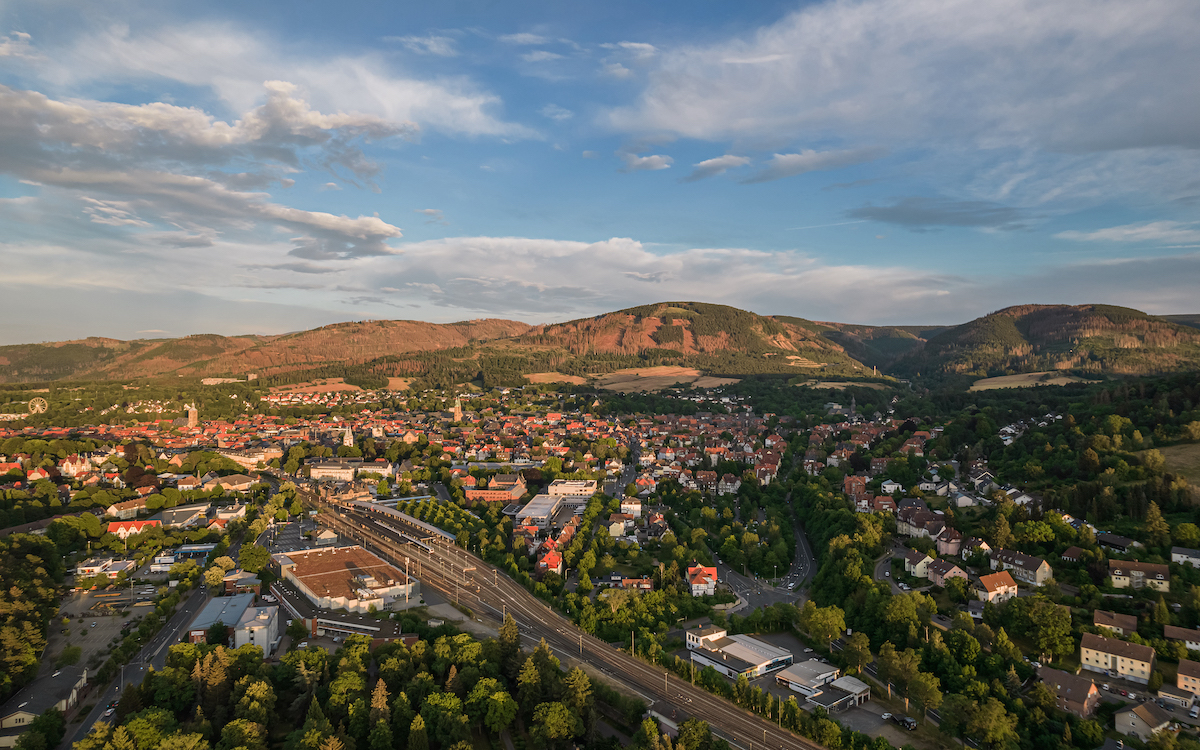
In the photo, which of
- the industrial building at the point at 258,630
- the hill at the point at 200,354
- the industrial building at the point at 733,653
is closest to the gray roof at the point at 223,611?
the industrial building at the point at 258,630

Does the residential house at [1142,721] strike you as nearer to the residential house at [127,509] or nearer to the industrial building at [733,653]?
the industrial building at [733,653]

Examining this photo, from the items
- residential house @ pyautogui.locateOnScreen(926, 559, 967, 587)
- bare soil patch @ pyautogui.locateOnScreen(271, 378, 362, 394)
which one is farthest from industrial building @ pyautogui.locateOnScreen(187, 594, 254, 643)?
bare soil patch @ pyautogui.locateOnScreen(271, 378, 362, 394)

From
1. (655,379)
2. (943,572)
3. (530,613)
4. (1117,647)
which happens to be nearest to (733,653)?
(530,613)

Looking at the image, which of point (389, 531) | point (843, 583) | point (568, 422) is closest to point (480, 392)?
point (568, 422)

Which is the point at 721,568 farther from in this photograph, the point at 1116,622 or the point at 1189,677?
the point at 1189,677

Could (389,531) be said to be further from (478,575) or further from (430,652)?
(430,652)

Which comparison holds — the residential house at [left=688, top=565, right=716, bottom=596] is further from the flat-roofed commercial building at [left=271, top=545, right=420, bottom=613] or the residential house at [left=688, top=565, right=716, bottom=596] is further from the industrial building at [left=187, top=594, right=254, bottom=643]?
the industrial building at [left=187, top=594, right=254, bottom=643]

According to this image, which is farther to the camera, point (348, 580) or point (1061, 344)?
point (1061, 344)
